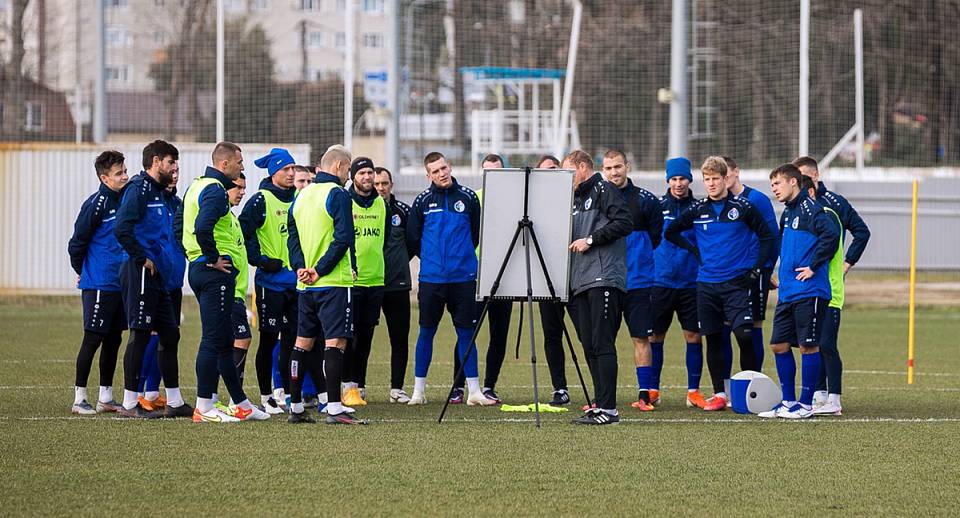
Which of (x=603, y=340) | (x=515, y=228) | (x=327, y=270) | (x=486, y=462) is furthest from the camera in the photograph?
(x=515, y=228)

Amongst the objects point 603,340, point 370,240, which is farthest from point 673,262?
point 370,240

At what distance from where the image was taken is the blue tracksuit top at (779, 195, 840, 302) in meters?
9.83

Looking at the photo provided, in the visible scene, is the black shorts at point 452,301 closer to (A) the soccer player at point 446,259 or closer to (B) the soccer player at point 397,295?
(A) the soccer player at point 446,259

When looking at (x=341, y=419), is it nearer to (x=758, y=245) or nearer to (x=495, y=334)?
(x=495, y=334)

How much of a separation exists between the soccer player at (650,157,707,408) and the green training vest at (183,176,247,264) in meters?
3.63

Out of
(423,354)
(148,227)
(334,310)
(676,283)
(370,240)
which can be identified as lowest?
(423,354)

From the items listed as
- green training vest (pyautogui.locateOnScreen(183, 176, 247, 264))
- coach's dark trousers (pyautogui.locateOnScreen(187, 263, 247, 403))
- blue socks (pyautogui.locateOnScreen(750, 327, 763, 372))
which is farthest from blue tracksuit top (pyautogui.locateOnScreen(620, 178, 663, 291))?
coach's dark trousers (pyautogui.locateOnScreen(187, 263, 247, 403))

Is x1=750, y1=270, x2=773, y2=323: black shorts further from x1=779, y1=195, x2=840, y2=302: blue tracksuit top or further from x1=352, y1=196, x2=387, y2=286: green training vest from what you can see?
x1=352, y1=196, x2=387, y2=286: green training vest

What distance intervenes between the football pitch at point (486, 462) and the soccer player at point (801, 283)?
0.34m

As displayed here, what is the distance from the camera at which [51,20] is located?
29734 millimetres

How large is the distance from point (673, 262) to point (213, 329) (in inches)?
157

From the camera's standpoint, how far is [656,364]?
10984mm

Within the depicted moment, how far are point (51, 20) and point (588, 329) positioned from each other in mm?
23498

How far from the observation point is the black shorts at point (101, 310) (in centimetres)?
992
